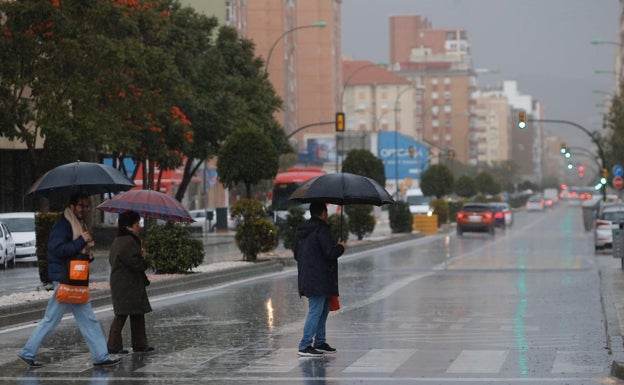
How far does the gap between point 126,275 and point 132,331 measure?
73 cm

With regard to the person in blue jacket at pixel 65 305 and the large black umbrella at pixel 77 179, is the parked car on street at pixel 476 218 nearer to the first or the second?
the large black umbrella at pixel 77 179

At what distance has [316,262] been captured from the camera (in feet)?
49.4

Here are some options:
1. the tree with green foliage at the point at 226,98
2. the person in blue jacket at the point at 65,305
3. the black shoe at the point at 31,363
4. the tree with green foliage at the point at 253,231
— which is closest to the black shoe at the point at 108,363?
the person in blue jacket at the point at 65,305

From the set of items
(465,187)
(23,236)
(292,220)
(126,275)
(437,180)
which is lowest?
(23,236)

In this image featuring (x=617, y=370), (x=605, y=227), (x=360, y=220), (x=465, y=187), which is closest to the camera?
(x=617, y=370)

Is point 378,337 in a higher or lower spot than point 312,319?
lower

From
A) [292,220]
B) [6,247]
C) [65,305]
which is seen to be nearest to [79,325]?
[65,305]

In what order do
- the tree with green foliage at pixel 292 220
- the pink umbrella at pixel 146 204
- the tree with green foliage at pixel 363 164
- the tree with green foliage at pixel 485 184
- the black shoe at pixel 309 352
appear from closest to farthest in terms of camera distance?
the black shoe at pixel 309 352, the pink umbrella at pixel 146 204, the tree with green foliage at pixel 292 220, the tree with green foliage at pixel 363 164, the tree with green foliage at pixel 485 184

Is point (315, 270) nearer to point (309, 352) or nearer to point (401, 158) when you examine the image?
point (309, 352)

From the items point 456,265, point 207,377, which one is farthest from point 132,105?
point 207,377

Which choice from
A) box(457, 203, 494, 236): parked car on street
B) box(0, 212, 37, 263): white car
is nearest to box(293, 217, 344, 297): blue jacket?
box(0, 212, 37, 263): white car

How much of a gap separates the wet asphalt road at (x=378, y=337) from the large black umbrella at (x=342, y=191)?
1.64 m

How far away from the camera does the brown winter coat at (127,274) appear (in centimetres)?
1517

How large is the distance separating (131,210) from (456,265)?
73.4ft
